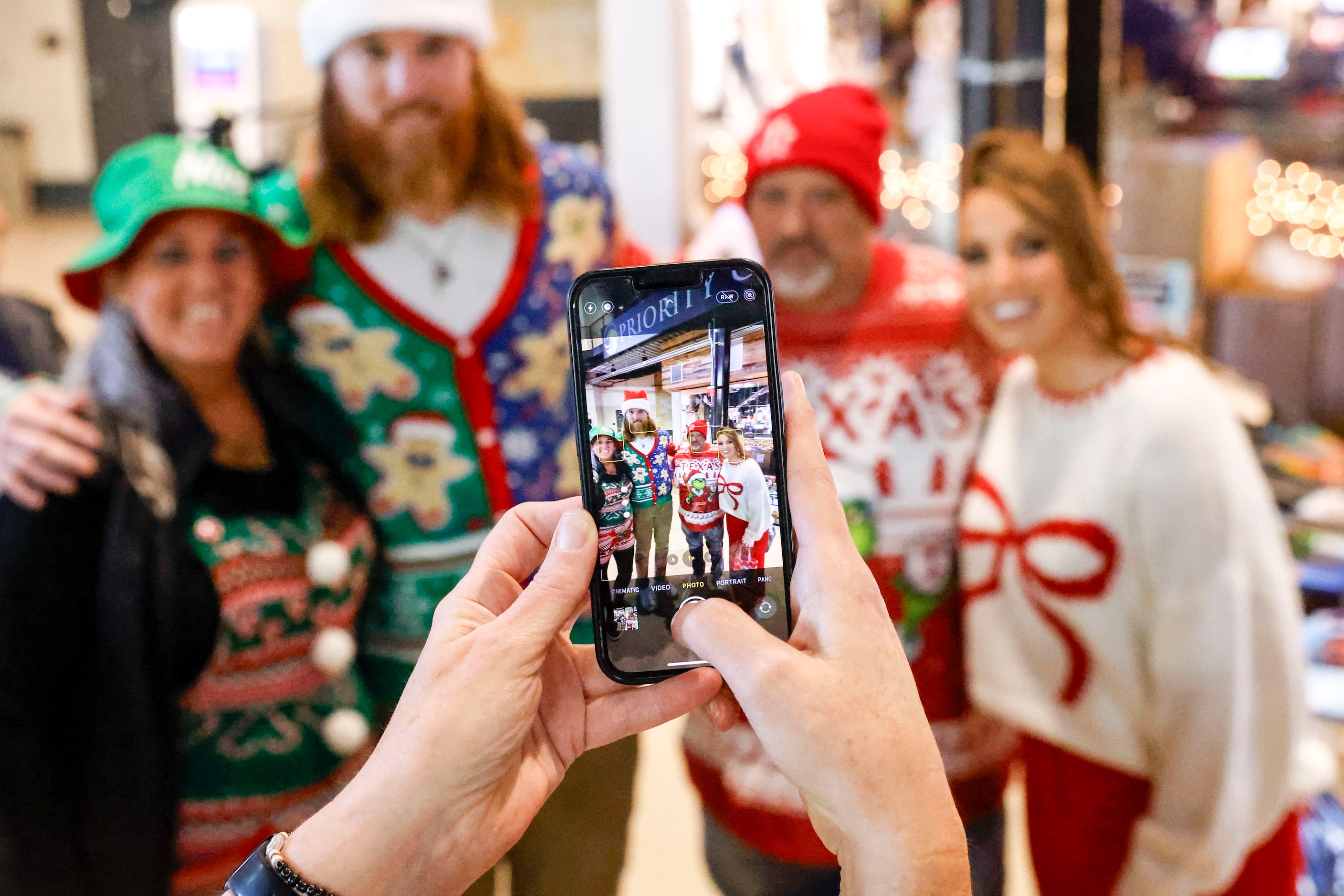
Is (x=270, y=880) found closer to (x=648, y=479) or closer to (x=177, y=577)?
(x=648, y=479)

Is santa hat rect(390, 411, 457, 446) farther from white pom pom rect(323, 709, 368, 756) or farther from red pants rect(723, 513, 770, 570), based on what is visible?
red pants rect(723, 513, 770, 570)

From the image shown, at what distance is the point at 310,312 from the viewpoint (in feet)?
2.43

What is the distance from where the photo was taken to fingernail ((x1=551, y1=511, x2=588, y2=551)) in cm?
34

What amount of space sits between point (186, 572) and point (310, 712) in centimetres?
13

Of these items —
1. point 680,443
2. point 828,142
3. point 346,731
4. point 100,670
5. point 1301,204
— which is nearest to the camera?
point 680,443

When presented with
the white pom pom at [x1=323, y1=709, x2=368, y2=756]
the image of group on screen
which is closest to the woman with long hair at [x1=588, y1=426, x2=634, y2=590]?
the image of group on screen

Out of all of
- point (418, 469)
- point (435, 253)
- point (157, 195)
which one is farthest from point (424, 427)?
point (157, 195)

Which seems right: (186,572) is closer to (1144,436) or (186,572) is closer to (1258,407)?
(1144,436)

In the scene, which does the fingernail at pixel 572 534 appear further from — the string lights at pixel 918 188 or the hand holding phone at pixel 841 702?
the string lights at pixel 918 188

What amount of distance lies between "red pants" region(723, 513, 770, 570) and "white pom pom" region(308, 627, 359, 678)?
0.31 metres

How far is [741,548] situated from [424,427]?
468 millimetres

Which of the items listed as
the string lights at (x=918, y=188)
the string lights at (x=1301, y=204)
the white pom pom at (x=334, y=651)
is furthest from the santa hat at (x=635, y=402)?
the string lights at (x=1301, y=204)

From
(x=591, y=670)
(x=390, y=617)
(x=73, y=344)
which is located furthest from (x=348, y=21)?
(x=591, y=670)

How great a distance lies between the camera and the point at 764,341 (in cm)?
34
